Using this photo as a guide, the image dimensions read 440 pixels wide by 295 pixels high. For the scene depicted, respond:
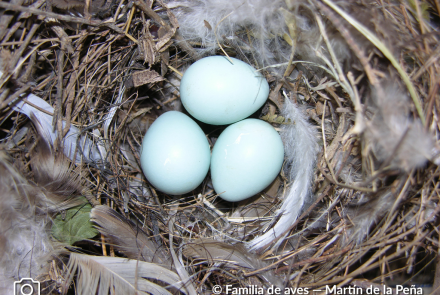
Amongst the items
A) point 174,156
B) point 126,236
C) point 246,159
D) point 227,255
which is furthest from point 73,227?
point 246,159

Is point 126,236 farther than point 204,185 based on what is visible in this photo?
No

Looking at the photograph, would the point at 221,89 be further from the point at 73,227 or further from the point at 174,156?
the point at 73,227

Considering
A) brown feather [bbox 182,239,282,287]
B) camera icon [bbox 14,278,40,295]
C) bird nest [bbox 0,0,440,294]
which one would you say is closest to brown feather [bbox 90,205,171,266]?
bird nest [bbox 0,0,440,294]

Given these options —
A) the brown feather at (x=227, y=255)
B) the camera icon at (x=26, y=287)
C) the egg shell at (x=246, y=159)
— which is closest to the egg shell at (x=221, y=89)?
the egg shell at (x=246, y=159)

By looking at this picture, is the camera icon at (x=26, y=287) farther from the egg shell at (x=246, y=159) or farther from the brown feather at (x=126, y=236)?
the egg shell at (x=246, y=159)

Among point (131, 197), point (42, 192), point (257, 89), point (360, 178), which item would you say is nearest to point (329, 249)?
point (360, 178)

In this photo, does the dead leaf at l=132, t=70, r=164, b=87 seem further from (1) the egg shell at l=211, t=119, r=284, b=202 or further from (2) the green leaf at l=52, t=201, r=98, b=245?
(2) the green leaf at l=52, t=201, r=98, b=245
